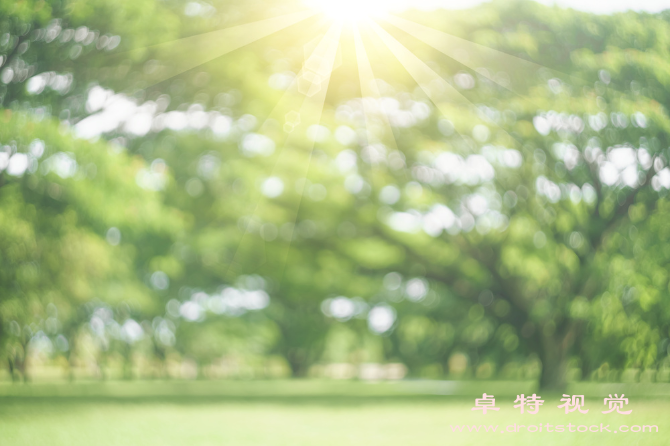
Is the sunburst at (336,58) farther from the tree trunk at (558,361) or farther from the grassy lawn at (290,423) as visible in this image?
the tree trunk at (558,361)

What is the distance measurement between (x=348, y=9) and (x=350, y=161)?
4.79m

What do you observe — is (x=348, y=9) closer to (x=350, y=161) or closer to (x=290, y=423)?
(x=350, y=161)

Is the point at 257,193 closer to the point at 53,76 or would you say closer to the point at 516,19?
the point at 53,76

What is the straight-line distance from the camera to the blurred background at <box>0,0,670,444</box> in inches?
423

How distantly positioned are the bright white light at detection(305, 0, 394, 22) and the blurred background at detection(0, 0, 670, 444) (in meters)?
0.10

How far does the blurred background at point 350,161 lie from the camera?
10734 mm

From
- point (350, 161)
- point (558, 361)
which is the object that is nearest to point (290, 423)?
point (350, 161)

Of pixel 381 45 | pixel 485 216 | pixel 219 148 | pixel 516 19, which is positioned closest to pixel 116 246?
pixel 219 148

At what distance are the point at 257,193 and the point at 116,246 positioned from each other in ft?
12.5

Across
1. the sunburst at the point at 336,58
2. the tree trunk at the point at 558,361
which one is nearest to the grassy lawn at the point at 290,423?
the tree trunk at the point at 558,361

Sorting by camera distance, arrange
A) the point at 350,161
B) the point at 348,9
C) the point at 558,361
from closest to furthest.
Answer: the point at 348,9, the point at 350,161, the point at 558,361

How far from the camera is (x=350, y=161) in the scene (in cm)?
1684

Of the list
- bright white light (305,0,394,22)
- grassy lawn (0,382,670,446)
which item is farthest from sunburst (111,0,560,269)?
grassy lawn (0,382,670,446)

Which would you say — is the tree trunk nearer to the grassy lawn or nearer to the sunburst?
the grassy lawn
